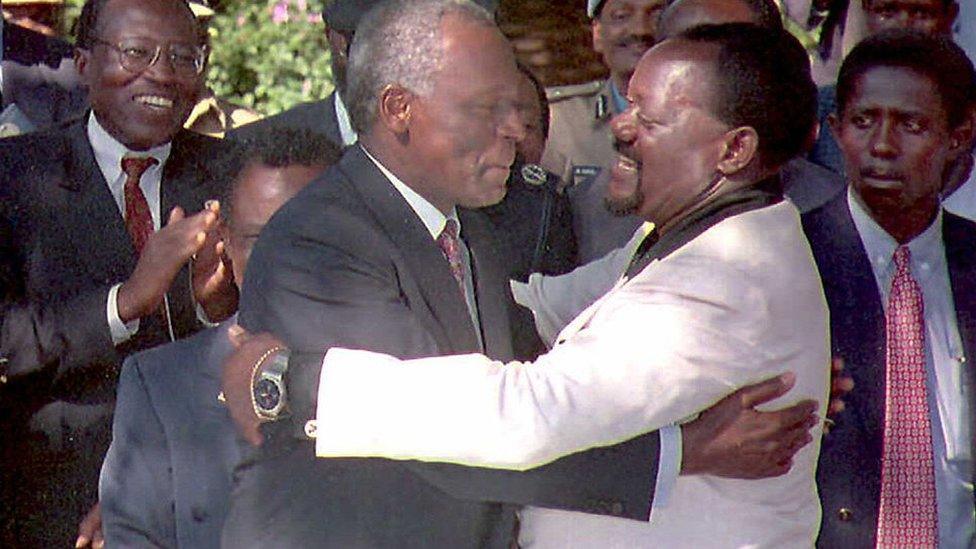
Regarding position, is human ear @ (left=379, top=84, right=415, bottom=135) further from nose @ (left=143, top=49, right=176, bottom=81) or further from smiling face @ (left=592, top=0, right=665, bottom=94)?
smiling face @ (left=592, top=0, right=665, bottom=94)

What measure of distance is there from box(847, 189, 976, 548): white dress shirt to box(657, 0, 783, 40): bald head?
983 mm

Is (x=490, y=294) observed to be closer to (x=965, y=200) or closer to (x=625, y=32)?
(x=625, y=32)

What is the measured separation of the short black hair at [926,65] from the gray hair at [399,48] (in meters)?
1.32

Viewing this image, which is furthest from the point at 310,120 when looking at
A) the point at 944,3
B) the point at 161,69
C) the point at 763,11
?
the point at 944,3

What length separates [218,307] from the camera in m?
4.67

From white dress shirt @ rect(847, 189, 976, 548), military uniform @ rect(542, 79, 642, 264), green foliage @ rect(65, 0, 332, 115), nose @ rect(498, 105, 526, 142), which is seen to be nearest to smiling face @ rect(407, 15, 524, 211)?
nose @ rect(498, 105, 526, 142)

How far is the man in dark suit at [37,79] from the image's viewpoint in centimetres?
626

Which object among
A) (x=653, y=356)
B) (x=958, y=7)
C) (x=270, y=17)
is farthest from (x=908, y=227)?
(x=270, y=17)

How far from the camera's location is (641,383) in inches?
128

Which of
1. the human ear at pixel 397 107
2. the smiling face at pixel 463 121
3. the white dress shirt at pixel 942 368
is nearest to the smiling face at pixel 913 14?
the white dress shirt at pixel 942 368

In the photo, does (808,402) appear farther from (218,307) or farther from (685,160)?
(218,307)

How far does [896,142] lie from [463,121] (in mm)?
1372

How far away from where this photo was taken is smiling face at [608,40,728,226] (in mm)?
3516

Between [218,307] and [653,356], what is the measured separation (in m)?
1.69
